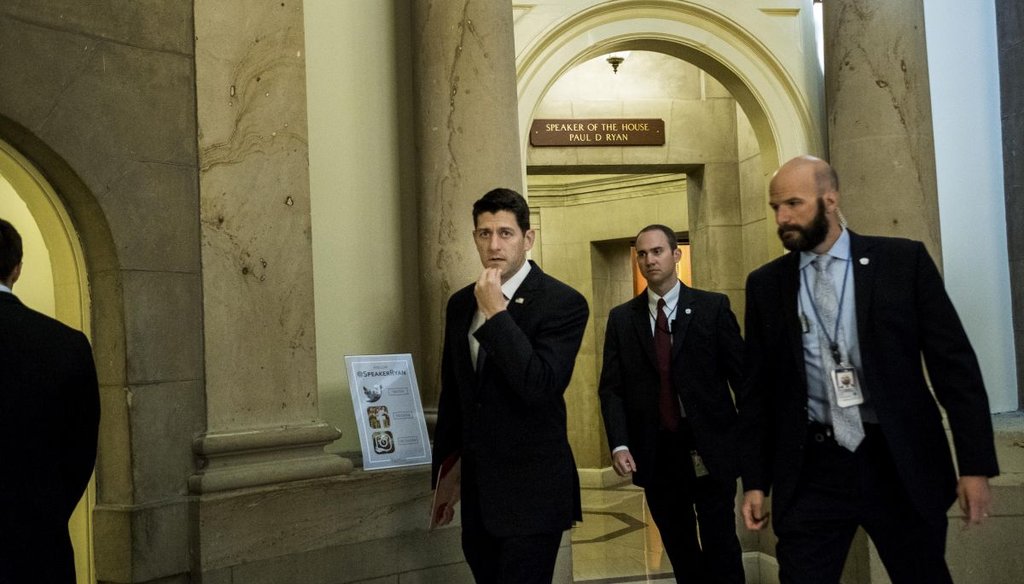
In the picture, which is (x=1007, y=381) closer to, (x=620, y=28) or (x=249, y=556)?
(x=620, y=28)

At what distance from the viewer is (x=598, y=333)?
1275 cm

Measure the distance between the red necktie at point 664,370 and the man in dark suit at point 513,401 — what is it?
105cm

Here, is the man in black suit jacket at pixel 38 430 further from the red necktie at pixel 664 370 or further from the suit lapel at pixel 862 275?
the red necktie at pixel 664 370

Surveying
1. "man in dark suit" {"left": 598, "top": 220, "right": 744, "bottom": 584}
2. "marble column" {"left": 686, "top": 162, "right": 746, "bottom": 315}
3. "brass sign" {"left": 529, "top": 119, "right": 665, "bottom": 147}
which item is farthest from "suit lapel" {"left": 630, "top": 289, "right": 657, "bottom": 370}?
"brass sign" {"left": 529, "top": 119, "right": 665, "bottom": 147}

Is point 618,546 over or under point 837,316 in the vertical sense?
under

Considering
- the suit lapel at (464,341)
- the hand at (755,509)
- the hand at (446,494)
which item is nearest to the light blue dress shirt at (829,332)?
the hand at (755,509)

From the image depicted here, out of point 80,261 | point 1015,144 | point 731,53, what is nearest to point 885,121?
point 1015,144

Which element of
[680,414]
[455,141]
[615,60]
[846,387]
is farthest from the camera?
[615,60]

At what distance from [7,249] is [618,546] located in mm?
6027

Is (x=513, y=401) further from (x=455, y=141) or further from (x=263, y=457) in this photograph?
(x=455, y=141)

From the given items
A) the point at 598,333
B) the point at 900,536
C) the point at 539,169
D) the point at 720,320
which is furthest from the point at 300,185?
the point at 598,333

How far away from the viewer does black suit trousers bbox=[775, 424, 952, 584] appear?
10.3 feet

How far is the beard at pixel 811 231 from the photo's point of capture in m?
3.22

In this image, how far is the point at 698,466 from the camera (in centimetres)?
456
